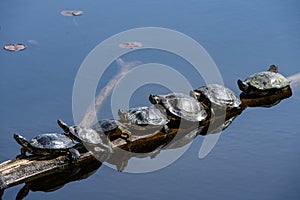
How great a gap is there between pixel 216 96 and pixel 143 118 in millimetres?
1038

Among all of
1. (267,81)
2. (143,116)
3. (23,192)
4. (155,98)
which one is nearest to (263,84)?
(267,81)

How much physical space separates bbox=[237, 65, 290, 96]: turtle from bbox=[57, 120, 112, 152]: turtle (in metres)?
2.08

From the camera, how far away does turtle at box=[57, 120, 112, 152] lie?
19.9ft

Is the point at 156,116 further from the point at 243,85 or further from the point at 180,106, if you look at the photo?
the point at 243,85

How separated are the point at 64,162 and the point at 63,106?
113cm

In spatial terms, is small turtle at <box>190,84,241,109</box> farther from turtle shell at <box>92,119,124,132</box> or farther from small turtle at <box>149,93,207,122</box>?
turtle shell at <box>92,119,124,132</box>

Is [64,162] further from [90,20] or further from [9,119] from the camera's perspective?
[90,20]

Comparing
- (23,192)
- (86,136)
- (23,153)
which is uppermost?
(86,136)

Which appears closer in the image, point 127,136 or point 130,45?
point 127,136

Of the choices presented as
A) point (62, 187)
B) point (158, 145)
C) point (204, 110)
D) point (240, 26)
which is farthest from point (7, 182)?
point (240, 26)

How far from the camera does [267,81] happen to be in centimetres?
744

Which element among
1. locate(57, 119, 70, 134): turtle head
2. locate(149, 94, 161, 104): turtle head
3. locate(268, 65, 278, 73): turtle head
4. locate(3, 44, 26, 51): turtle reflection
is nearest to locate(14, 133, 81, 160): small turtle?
locate(57, 119, 70, 134): turtle head

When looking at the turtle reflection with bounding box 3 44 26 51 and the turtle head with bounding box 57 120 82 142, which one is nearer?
the turtle head with bounding box 57 120 82 142

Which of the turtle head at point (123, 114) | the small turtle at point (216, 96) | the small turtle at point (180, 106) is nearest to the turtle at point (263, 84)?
the small turtle at point (216, 96)
